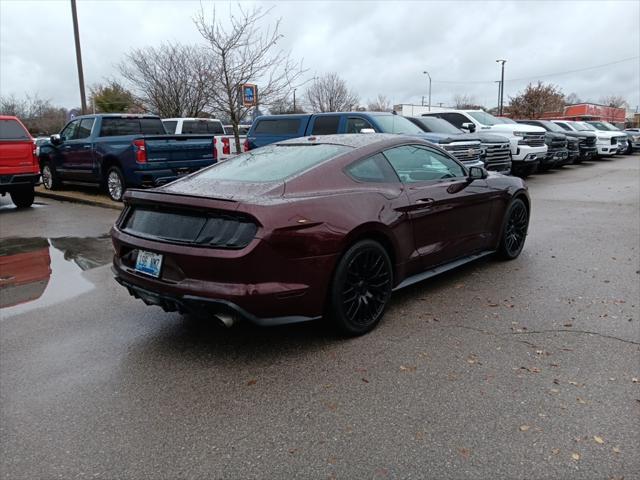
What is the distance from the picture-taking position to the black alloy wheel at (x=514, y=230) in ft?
19.5

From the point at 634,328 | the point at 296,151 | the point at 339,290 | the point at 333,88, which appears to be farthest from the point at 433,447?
the point at 333,88

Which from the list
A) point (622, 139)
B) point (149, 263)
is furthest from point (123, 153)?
point (622, 139)

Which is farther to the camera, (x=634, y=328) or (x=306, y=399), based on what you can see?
(x=634, y=328)

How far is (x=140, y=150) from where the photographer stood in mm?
10156

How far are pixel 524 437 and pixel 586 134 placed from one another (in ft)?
69.8

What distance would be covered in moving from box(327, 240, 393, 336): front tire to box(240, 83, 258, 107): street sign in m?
9.28

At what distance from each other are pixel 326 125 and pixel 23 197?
680cm

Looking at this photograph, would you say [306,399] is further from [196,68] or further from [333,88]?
[333,88]

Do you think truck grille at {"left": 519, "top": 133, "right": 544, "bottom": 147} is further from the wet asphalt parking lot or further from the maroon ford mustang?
the maroon ford mustang

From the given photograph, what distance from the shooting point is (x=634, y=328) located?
4.13 m

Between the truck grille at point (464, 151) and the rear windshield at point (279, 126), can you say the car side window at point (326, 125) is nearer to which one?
the rear windshield at point (279, 126)

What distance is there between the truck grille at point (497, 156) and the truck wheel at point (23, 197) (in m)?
10.2

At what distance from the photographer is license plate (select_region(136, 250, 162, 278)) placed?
3.66m

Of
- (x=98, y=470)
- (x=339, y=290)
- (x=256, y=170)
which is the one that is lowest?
(x=98, y=470)
